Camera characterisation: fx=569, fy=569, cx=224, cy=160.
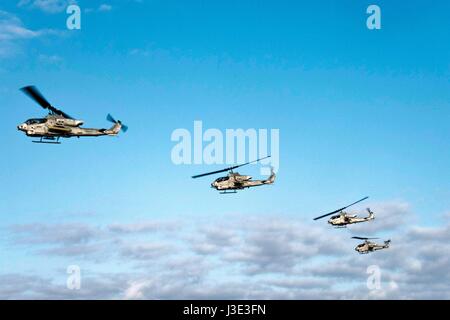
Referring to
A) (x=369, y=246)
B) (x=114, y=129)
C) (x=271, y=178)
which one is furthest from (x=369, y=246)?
(x=114, y=129)

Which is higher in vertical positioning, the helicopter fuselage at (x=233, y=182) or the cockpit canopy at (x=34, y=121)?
the cockpit canopy at (x=34, y=121)

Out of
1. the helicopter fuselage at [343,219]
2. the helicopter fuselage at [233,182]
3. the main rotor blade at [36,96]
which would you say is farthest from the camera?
the helicopter fuselage at [343,219]

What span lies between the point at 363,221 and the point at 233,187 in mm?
31615

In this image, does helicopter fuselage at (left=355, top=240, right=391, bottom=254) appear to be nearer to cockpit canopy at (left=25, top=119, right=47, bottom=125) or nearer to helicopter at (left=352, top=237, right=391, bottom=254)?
helicopter at (left=352, top=237, right=391, bottom=254)

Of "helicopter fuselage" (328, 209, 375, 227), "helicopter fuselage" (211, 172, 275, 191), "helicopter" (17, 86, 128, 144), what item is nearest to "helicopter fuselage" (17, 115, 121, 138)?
"helicopter" (17, 86, 128, 144)

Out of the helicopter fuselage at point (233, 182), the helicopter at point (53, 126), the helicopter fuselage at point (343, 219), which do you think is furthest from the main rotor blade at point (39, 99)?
the helicopter fuselage at point (343, 219)

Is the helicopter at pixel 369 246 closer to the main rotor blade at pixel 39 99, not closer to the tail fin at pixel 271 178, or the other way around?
the tail fin at pixel 271 178

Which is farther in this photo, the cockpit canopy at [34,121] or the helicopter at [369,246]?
the helicopter at [369,246]

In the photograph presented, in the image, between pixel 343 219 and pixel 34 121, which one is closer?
pixel 34 121

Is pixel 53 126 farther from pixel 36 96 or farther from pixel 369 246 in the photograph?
pixel 369 246

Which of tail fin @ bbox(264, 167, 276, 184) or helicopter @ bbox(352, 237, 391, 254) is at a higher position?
tail fin @ bbox(264, 167, 276, 184)

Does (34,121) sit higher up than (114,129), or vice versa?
(114,129)

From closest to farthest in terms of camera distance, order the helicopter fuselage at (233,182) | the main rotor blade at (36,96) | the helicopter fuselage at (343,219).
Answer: the main rotor blade at (36,96)
the helicopter fuselage at (233,182)
the helicopter fuselage at (343,219)
